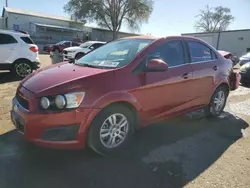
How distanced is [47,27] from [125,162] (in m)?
41.5

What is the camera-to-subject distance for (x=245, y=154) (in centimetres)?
359

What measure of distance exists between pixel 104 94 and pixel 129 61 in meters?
0.71

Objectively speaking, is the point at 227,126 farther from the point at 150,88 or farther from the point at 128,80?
the point at 128,80

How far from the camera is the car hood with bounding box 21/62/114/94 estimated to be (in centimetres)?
300

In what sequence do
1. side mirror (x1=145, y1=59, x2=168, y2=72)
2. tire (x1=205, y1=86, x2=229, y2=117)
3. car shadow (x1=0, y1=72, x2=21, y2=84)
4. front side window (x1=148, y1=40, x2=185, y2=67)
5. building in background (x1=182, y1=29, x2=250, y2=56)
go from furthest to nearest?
building in background (x1=182, y1=29, x2=250, y2=56)
car shadow (x1=0, y1=72, x2=21, y2=84)
tire (x1=205, y1=86, x2=229, y2=117)
front side window (x1=148, y1=40, x2=185, y2=67)
side mirror (x1=145, y1=59, x2=168, y2=72)

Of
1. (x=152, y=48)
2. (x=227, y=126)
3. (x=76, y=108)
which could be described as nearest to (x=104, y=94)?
(x=76, y=108)

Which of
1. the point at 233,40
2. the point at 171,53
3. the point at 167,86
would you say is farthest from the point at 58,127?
the point at 233,40

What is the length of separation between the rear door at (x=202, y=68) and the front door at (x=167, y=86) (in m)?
0.20

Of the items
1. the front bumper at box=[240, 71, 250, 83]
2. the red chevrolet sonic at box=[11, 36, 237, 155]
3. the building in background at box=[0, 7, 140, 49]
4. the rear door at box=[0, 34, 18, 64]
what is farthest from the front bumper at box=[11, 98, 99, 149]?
the building in background at box=[0, 7, 140, 49]

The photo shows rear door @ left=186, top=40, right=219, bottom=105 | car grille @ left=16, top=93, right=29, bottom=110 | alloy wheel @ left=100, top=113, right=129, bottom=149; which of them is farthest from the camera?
rear door @ left=186, top=40, right=219, bottom=105

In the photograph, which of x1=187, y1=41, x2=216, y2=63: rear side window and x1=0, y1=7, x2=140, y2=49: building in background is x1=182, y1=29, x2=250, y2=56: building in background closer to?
x1=0, y1=7, x2=140, y2=49: building in background

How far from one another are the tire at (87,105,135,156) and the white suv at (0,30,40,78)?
6615mm

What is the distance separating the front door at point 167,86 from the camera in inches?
138

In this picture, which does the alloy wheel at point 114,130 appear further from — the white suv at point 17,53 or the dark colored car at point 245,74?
the dark colored car at point 245,74
